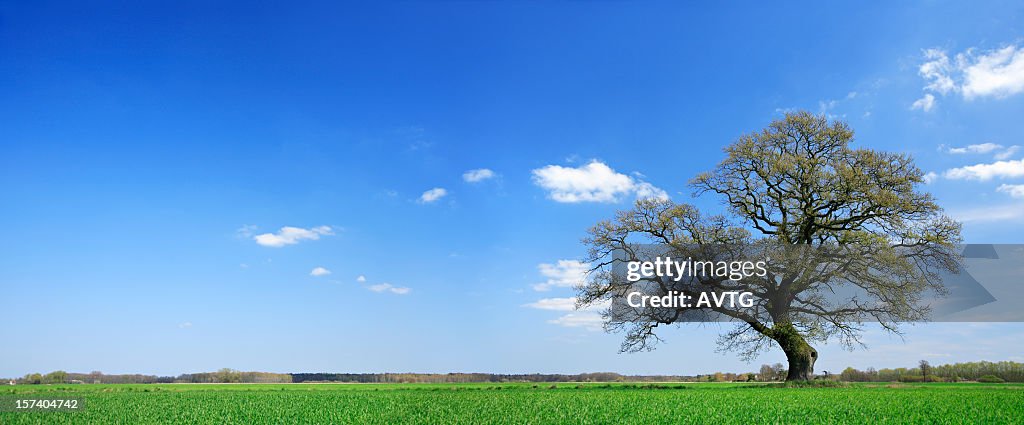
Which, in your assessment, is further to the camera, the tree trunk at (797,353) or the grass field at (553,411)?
the tree trunk at (797,353)

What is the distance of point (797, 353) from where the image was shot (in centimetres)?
3091

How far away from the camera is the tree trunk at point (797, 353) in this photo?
3081 centimetres

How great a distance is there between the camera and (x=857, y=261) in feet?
98.2

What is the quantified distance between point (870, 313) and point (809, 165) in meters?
7.46

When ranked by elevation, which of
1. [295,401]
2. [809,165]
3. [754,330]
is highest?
[809,165]

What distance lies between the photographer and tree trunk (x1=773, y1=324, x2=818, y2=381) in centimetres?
3081

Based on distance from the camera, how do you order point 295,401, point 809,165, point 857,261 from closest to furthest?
point 295,401 → point 857,261 → point 809,165

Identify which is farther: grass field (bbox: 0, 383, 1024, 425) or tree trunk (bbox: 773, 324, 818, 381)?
tree trunk (bbox: 773, 324, 818, 381)

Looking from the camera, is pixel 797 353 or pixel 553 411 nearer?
pixel 553 411

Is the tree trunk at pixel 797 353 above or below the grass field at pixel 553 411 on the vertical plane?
above

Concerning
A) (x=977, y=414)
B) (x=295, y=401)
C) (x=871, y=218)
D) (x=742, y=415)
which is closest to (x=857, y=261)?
(x=871, y=218)

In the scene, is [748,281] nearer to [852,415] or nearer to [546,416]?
[852,415]

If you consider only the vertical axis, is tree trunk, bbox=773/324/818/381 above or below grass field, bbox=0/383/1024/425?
above

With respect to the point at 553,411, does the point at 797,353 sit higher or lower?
higher
